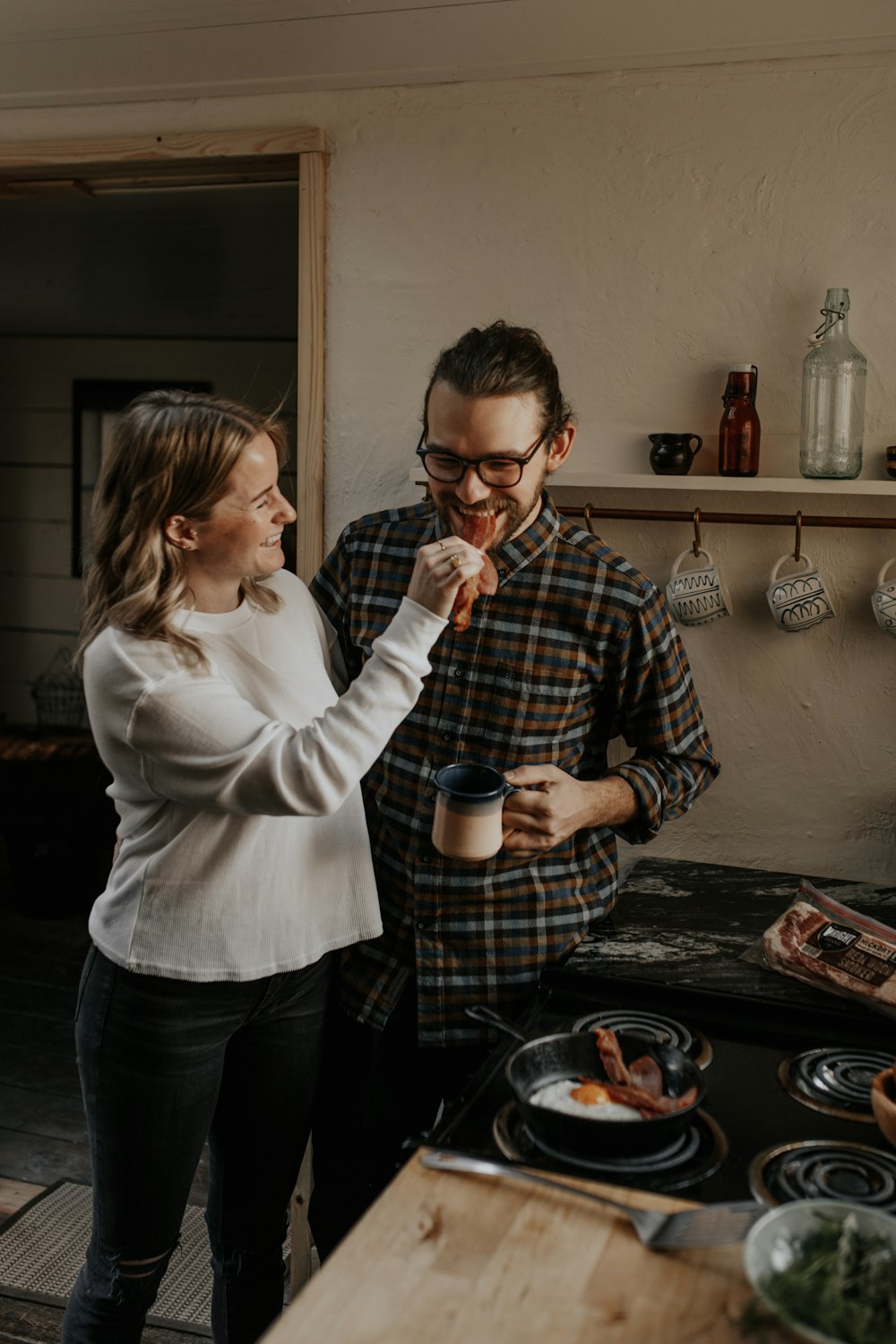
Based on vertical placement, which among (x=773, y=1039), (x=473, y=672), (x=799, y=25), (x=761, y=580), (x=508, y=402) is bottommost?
(x=773, y=1039)

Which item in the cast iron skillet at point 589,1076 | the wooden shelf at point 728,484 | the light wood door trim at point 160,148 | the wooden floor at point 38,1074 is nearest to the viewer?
the cast iron skillet at point 589,1076

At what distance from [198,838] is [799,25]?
1.75m

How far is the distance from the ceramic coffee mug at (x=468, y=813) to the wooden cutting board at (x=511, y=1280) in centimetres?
45

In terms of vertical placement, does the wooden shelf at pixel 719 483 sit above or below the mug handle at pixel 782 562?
above

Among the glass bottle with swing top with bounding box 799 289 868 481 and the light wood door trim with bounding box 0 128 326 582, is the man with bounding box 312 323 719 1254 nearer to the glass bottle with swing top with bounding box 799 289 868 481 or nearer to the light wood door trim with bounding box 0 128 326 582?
the glass bottle with swing top with bounding box 799 289 868 481

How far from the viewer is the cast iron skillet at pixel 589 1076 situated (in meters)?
1.34

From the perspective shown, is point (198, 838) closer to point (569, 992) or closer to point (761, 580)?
point (569, 992)

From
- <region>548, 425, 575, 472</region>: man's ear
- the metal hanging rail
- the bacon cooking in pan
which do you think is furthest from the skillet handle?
the metal hanging rail

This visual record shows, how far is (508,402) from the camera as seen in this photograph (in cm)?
175

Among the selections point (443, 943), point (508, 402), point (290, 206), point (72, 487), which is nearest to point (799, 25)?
point (508, 402)

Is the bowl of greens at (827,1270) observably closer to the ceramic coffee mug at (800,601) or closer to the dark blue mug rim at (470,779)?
the dark blue mug rim at (470,779)

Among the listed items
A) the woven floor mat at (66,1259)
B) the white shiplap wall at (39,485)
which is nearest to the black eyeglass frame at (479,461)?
the woven floor mat at (66,1259)

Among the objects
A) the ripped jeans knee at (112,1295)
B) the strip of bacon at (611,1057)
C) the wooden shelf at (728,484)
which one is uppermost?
the wooden shelf at (728,484)

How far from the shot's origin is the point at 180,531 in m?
1.70
